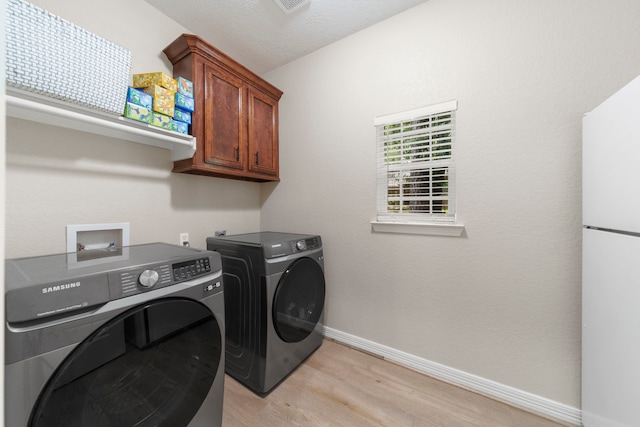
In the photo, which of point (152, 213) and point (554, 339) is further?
point (152, 213)

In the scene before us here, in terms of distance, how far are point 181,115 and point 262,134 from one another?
71 cm

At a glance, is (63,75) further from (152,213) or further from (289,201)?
(289,201)

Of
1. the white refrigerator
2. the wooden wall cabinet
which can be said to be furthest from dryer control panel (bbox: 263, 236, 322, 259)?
the white refrigerator

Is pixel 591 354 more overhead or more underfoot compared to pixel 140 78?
more underfoot

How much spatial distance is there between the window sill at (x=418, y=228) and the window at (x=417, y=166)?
22 mm

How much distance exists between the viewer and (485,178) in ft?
4.78

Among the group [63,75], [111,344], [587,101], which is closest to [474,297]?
[587,101]

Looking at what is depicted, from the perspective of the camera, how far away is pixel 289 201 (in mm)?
2301

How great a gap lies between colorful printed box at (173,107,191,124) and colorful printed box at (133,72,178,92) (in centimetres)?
12

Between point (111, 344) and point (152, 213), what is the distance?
1091 mm

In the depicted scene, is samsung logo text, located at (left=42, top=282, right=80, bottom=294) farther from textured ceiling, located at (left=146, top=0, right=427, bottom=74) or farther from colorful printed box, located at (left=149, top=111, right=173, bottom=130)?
textured ceiling, located at (left=146, top=0, right=427, bottom=74)

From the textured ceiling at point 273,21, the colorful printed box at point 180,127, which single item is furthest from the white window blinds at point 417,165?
the colorful printed box at point 180,127

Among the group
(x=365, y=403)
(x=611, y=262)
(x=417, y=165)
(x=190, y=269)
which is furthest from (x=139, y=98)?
(x=611, y=262)

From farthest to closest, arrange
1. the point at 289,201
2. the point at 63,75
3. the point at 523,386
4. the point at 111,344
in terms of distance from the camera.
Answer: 1. the point at 289,201
2. the point at 523,386
3. the point at 63,75
4. the point at 111,344
